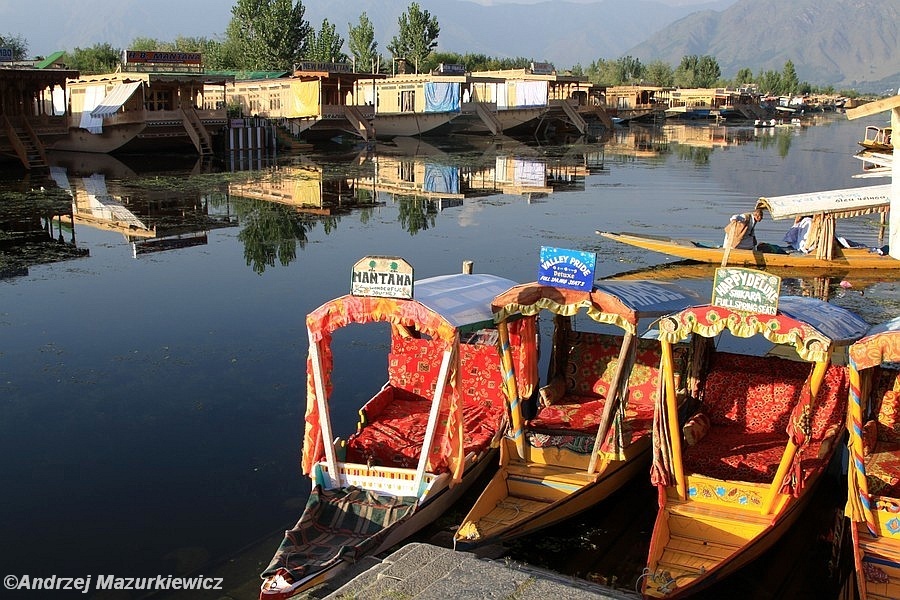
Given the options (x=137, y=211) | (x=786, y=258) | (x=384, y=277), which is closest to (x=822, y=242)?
(x=786, y=258)

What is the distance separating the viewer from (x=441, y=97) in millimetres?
53625

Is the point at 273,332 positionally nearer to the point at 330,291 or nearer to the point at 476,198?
the point at 330,291

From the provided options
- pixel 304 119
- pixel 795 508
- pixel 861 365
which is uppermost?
pixel 304 119

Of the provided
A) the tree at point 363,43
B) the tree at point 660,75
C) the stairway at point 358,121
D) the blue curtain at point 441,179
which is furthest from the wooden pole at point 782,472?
the tree at point 660,75

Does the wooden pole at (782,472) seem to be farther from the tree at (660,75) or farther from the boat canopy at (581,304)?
the tree at (660,75)

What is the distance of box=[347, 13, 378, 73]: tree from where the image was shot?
8219 cm

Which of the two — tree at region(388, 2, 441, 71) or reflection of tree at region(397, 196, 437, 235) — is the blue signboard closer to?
reflection of tree at region(397, 196, 437, 235)

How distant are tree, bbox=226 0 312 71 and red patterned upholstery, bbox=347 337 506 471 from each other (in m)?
65.3

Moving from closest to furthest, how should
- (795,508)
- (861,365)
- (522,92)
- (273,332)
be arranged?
1. (861,365)
2. (795,508)
3. (273,332)
4. (522,92)

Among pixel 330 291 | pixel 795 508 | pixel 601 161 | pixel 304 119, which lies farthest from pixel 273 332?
pixel 304 119

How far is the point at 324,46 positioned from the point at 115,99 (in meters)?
38.8

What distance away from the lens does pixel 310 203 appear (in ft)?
97.2

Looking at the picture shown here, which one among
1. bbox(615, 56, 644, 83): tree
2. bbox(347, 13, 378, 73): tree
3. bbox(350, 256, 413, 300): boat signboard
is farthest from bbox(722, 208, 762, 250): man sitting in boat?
bbox(615, 56, 644, 83): tree

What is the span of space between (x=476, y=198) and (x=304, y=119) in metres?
21.2
